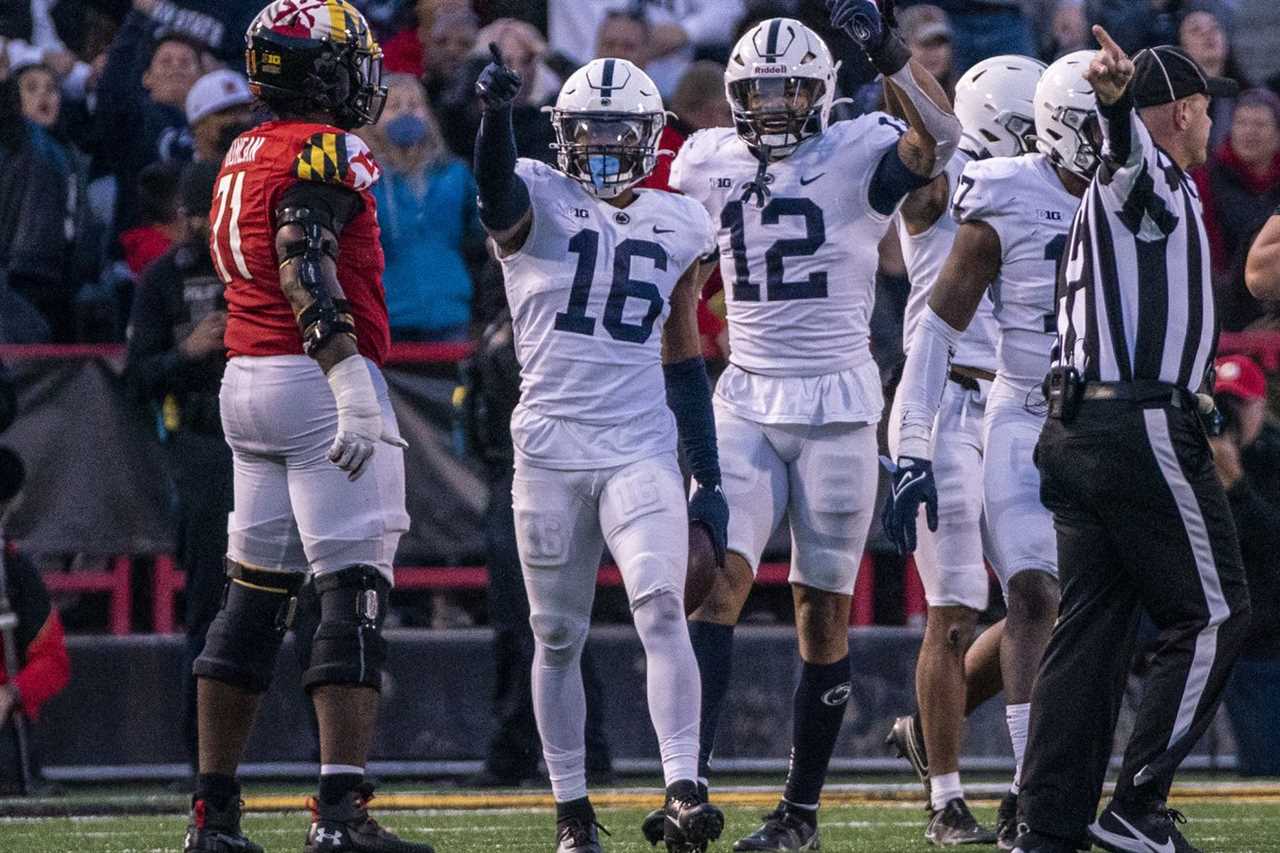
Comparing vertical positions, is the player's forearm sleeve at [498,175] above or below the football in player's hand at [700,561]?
above

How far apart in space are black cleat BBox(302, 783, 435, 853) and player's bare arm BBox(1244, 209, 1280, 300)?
233cm

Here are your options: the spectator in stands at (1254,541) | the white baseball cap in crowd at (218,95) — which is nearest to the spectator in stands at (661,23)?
the white baseball cap in crowd at (218,95)

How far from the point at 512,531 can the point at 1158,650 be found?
3.45 m

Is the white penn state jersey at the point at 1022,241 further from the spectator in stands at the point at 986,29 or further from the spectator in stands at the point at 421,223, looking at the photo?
the spectator in stands at the point at 986,29

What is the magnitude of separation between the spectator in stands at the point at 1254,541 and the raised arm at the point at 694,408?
292 cm

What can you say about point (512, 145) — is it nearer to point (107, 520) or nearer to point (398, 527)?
point (398, 527)

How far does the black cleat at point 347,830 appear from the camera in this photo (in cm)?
531

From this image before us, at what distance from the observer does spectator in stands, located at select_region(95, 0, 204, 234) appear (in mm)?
9977

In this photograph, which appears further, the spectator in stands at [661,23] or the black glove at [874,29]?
the spectator in stands at [661,23]

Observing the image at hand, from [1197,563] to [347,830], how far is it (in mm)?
1940

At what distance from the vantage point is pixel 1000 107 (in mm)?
6727

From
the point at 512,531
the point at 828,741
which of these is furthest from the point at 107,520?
the point at 828,741

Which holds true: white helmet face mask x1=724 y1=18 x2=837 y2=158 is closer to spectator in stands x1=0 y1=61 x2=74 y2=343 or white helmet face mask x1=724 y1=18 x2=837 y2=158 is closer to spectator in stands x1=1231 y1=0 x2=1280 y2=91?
spectator in stands x1=0 y1=61 x2=74 y2=343

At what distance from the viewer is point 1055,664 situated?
5.07m
